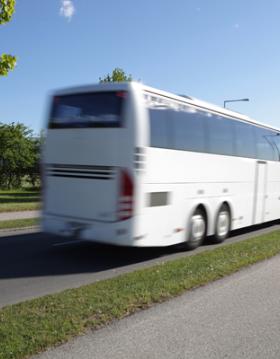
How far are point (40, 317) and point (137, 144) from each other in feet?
14.6

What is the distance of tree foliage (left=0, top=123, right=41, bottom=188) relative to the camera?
48.9 m

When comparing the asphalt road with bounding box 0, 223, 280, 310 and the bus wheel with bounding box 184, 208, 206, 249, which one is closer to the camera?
the asphalt road with bounding box 0, 223, 280, 310

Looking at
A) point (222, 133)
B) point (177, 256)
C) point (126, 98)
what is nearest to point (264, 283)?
point (177, 256)

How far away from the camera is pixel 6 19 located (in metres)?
12.8

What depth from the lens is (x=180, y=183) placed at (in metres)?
11.0

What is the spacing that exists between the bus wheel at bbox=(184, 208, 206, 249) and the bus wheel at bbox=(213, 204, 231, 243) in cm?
79

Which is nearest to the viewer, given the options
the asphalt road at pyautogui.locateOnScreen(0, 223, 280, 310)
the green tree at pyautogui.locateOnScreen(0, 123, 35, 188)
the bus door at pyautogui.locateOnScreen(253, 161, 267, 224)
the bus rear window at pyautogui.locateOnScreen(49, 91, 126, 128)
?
the asphalt road at pyautogui.locateOnScreen(0, 223, 280, 310)

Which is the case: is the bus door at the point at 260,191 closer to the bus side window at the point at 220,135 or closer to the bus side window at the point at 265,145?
the bus side window at the point at 265,145

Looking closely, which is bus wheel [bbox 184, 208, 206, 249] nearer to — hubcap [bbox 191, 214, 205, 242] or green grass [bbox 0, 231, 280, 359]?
hubcap [bbox 191, 214, 205, 242]

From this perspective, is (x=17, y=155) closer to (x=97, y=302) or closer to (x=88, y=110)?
(x=88, y=110)

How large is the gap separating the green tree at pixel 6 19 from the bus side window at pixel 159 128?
4362 millimetres

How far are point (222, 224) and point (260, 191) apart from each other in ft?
9.95

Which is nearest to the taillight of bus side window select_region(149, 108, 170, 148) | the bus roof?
bus side window select_region(149, 108, 170, 148)

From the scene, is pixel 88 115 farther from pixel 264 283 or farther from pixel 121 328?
pixel 121 328
